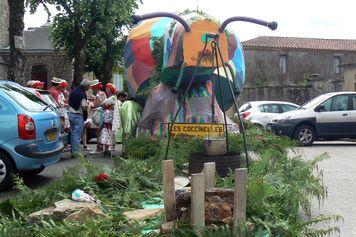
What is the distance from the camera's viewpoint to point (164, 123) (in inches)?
368

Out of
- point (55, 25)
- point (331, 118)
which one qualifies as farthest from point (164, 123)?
point (55, 25)

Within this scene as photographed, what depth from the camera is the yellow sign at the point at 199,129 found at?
702cm

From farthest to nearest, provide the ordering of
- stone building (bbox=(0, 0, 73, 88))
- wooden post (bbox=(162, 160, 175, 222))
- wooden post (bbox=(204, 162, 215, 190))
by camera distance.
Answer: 1. stone building (bbox=(0, 0, 73, 88))
2. wooden post (bbox=(204, 162, 215, 190))
3. wooden post (bbox=(162, 160, 175, 222))

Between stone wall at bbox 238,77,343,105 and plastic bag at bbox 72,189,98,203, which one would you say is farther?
stone wall at bbox 238,77,343,105

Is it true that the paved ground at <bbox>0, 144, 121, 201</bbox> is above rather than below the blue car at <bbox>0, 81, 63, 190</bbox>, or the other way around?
below

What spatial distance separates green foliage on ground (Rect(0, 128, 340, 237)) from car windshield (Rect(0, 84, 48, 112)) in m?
1.94

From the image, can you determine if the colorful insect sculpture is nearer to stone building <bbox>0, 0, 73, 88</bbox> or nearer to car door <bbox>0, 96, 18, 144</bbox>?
car door <bbox>0, 96, 18, 144</bbox>

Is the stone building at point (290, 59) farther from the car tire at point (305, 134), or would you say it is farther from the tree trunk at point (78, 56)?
the car tire at point (305, 134)

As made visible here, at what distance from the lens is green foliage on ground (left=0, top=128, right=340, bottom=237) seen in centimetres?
399

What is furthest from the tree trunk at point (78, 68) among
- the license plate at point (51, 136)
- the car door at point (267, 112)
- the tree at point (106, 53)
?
the license plate at point (51, 136)

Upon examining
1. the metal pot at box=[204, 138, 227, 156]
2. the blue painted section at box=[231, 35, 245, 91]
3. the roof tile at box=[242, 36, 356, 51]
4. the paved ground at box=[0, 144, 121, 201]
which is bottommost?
the paved ground at box=[0, 144, 121, 201]

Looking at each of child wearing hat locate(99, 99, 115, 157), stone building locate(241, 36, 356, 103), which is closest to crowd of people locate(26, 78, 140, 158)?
child wearing hat locate(99, 99, 115, 157)

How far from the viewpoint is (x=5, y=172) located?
24.6 ft

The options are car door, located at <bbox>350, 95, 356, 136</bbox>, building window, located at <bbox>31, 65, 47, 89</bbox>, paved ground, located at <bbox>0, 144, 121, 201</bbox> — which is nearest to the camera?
paved ground, located at <bbox>0, 144, 121, 201</bbox>
